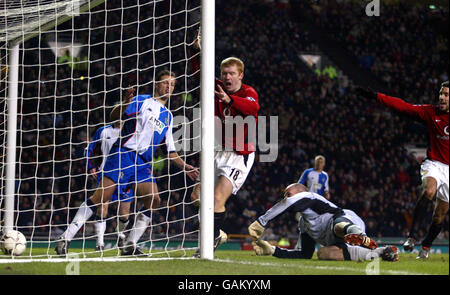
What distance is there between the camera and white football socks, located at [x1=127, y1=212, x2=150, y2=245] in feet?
20.6

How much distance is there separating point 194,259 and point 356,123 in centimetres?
1310

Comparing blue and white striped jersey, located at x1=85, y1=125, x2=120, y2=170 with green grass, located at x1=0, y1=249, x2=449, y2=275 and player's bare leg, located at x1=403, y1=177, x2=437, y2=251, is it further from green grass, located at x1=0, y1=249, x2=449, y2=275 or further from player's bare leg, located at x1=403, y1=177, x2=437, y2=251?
player's bare leg, located at x1=403, y1=177, x2=437, y2=251

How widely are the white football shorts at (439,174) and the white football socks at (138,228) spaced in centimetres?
322

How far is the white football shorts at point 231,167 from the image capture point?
6.74 metres

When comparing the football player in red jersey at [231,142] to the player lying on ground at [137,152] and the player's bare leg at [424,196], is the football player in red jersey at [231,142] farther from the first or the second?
the player's bare leg at [424,196]

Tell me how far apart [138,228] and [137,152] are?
0.78 metres

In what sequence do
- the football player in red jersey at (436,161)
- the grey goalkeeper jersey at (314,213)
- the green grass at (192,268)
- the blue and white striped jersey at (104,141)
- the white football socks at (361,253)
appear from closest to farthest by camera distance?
the green grass at (192,268), the white football socks at (361,253), the grey goalkeeper jersey at (314,213), the blue and white striped jersey at (104,141), the football player in red jersey at (436,161)

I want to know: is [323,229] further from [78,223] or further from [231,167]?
[78,223]

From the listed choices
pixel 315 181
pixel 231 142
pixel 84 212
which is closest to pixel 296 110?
pixel 315 181

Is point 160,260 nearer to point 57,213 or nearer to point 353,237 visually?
point 353,237

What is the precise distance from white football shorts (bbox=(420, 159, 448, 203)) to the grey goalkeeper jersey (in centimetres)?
161

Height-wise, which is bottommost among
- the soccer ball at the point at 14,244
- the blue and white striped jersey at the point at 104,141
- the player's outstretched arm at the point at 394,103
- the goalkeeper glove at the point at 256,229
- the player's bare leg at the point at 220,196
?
the soccer ball at the point at 14,244

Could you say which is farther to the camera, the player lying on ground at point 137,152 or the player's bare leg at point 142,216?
the player lying on ground at point 137,152

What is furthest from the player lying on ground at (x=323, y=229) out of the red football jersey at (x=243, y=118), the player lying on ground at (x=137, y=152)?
the player lying on ground at (x=137, y=152)
